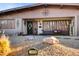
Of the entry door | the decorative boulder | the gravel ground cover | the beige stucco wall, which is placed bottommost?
the gravel ground cover

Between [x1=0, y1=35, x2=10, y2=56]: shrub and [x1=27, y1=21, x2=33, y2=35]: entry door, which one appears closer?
[x1=0, y1=35, x2=10, y2=56]: shrub

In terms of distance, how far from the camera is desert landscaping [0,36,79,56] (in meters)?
3.87

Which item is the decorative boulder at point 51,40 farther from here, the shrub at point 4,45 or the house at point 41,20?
the shrub at point 4,45

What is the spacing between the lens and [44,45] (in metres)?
3.91

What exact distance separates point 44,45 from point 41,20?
1.52 ft

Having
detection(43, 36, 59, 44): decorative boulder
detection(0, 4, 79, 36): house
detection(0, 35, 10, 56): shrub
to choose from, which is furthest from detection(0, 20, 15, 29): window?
detection(43, 36, 59, 44): decorative boulder

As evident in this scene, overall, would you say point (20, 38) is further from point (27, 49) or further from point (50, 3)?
point (50, 3)

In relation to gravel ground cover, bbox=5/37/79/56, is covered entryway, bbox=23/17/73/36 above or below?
above

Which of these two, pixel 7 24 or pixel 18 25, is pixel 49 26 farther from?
pixel 7 24

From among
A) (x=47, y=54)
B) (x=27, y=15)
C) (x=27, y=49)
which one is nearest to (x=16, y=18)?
(x=27, y=15)

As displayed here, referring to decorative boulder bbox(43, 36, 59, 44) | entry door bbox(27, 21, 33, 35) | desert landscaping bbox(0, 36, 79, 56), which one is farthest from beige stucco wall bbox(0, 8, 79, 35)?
decorative boulder bbox(43, 36, 59, 44)

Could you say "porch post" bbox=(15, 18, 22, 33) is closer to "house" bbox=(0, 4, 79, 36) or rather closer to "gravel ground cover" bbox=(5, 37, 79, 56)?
"house" bbox=(0, 4, 79, 36)

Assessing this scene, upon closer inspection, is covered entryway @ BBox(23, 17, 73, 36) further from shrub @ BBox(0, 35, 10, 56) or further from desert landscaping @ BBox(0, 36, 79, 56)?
shrub @ BBox(0, 35, 10, 56)

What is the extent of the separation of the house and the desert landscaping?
115 millimetres
